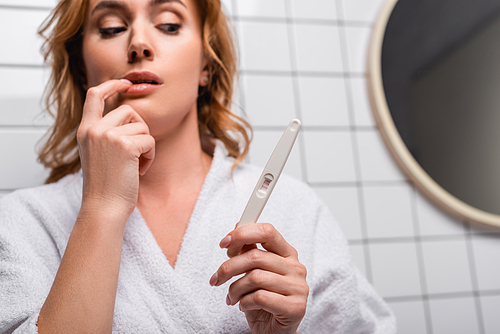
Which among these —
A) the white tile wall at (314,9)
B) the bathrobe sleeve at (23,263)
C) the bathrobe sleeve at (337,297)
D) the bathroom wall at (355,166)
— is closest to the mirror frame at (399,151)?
the bathroom wall at (355,166)

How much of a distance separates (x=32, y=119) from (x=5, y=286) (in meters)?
0.50

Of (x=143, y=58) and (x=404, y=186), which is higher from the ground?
(x=143, y=58)

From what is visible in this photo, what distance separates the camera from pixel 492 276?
44.0 inches

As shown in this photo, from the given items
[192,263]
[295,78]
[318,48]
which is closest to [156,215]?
[192,263]

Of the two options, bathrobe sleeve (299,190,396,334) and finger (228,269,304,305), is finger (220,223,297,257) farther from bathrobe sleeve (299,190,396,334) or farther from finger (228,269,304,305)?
bathrobe sleeve (299,190,396,334)

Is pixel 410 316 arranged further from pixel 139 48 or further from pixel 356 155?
pixel 139 48

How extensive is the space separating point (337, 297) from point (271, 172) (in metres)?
0.35

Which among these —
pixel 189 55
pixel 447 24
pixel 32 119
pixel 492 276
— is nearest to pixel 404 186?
pixel 492 276

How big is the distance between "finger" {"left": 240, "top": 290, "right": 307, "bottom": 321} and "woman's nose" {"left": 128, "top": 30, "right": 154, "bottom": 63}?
17.6 inches

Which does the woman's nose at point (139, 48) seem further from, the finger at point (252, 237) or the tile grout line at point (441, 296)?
the tile grout line at point (441, 296)

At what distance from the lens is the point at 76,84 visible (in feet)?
2.94

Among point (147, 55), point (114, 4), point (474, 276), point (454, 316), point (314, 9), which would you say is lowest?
point (454, 316)

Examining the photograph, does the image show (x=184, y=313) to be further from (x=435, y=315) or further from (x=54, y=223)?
(x=435, y=315)

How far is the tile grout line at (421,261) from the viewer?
42.2 inches
